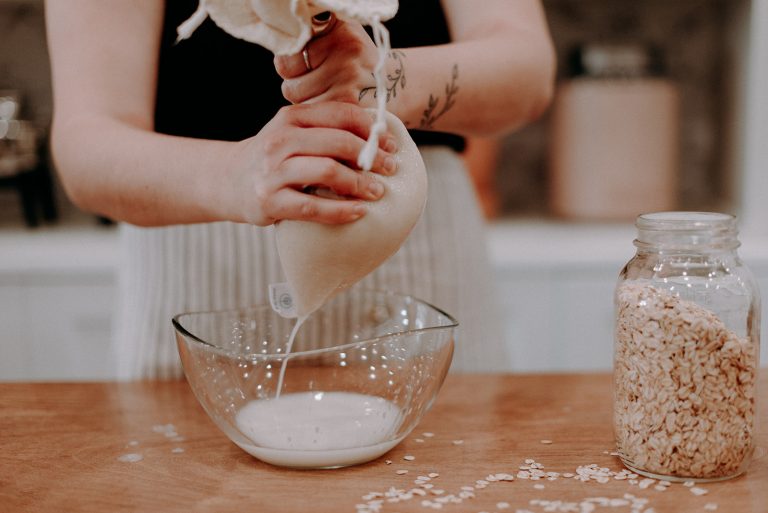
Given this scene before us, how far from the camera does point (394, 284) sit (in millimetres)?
1138

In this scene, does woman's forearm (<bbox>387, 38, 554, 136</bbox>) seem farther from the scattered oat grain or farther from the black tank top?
the scattered oat grain

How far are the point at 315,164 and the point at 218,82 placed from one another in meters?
0.49

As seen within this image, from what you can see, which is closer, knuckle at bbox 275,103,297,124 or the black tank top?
knuckle at bbox 275,103,297,124

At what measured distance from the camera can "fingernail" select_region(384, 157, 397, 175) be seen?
649 millimetres

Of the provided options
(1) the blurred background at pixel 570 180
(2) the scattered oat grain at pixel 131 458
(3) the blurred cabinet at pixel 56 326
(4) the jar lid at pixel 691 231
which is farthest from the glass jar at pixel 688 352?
(3) the blurred cabinet at pixel 56 326

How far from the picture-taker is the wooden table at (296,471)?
638 millimetres

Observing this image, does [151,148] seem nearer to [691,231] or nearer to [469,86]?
[469,86]

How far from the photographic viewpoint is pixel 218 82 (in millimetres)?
1063

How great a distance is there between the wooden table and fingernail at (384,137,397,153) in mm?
248

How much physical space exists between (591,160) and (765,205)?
1.14 ft

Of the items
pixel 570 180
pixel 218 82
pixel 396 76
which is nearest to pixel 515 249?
pixel 570 180

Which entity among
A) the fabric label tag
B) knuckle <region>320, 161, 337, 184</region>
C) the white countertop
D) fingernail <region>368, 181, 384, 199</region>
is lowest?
the white countertop

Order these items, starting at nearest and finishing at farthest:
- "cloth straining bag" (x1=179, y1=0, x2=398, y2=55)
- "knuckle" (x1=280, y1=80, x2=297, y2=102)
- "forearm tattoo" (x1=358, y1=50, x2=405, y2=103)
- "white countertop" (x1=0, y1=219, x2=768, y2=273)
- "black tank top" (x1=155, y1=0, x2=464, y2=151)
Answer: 1. "cloth straining bag" (x1=179, y1=0, x2=398, y2=55)
2. "knuckle" (x1=280, y1=80, x2=297, y2=102)
3. "forearm tattoo" (x1=358, y1=50, x2=405, y2=103)
4. "black tank top" (x1=155, y1=0, x2=464, y2=151)
5. "white countertop" (x1=0, y1=219, x2=768, y2=273)

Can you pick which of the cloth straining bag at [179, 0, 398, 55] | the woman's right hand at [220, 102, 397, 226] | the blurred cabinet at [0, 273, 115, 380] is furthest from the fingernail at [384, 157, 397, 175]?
the blurred cabinet at [0, 273, 115, 380]
